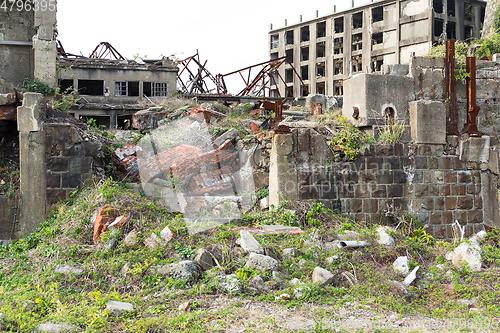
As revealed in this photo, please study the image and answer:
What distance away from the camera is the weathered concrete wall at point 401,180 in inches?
282

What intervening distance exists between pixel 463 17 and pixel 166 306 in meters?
41.1

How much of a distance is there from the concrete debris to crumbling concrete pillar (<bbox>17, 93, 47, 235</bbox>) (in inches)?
62.0

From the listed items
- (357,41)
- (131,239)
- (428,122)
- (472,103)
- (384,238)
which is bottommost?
(384,238)

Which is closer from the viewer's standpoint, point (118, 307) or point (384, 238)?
point (118, 307)

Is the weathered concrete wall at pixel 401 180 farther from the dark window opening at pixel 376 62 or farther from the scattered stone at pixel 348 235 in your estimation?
the dark window opening at pixel 376 62

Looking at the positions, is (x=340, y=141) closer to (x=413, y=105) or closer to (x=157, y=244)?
(x=413, y=105)

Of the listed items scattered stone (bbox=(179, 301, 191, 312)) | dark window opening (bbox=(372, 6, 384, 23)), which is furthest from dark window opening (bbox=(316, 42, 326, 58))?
scattered stone (bbox=(179, 301, 191, 312))

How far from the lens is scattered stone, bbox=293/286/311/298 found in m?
4.64

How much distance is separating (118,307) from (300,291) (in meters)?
2.09

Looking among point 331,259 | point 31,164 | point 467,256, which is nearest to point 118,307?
point 331,259

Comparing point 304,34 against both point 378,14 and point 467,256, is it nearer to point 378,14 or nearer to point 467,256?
point 378,14

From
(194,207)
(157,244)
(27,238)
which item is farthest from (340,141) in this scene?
(27,238)

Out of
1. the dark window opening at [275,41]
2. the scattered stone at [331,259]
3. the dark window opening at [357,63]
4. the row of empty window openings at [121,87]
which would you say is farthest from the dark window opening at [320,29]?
the scattered stone at [331,259]

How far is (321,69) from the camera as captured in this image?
1660 inches
